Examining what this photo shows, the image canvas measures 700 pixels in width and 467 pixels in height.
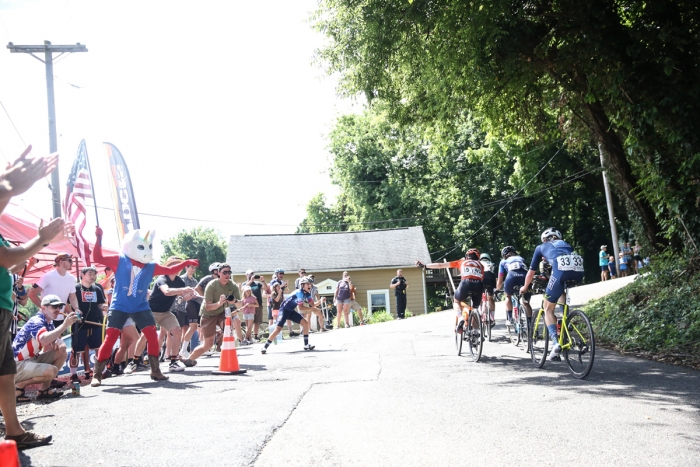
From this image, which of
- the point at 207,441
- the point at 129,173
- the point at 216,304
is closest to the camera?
the point at 207,441

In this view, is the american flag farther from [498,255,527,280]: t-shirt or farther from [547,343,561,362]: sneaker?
[547,343,561,362]: sneaker

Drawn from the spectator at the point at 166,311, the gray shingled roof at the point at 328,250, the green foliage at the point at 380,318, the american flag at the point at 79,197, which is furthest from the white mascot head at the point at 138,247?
the gray shingled roof at the point at 328,250

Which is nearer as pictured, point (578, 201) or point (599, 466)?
point (599, 466)

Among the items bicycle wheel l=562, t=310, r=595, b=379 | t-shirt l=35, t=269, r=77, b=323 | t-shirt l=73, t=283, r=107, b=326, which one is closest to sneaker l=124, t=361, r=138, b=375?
t-shirt l=73, t=283, r=107, b=326

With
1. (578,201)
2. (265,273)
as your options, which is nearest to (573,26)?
(265,273)

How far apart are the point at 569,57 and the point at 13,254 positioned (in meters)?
10.1

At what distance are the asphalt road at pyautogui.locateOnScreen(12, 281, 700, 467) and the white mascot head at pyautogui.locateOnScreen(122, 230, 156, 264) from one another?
6.07ft

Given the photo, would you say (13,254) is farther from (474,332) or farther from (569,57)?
(569,57)

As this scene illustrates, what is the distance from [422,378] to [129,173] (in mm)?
11829

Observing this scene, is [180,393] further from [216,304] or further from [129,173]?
[129,173]

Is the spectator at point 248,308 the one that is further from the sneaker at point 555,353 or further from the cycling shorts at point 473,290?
the sneaker at point 555,353

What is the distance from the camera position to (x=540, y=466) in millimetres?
4562

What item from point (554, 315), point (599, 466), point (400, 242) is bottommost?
point (599, 466)

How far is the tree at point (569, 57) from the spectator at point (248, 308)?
645 cm
